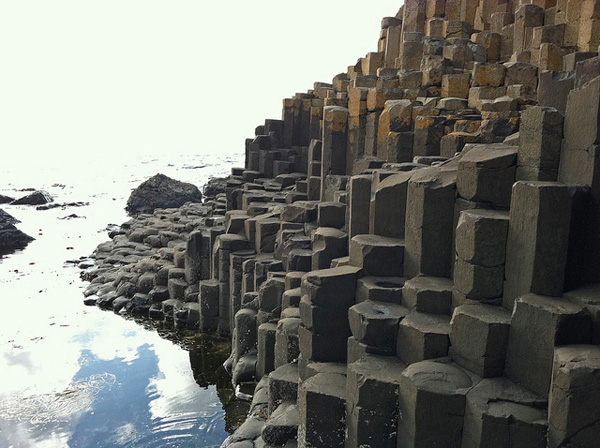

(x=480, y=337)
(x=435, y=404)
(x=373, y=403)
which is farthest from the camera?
(x=373, y=403)

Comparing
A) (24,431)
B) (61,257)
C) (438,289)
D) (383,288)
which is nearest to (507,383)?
(438,289)

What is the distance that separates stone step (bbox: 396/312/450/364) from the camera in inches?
205

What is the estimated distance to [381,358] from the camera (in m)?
5.60

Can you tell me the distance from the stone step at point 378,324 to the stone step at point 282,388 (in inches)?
57.5

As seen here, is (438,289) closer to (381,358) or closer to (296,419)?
(381,358)

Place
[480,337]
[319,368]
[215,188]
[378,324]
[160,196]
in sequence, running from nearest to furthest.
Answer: [480,337]
[378,324]
[319,368]
[160,196]
[215,188]

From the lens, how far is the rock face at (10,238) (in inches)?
794

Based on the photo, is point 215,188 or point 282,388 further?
point 215,188

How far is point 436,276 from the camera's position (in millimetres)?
5949

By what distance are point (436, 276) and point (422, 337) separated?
3.02 feet

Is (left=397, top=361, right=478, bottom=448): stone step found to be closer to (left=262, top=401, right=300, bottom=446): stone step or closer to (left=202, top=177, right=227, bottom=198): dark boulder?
(left=262, top=401, right=300, bottom=446): stone step

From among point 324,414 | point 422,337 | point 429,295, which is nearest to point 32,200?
point 324,414

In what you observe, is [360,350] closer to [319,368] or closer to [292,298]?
[319,368]

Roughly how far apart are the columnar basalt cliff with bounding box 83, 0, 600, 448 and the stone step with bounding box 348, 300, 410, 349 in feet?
0.05
